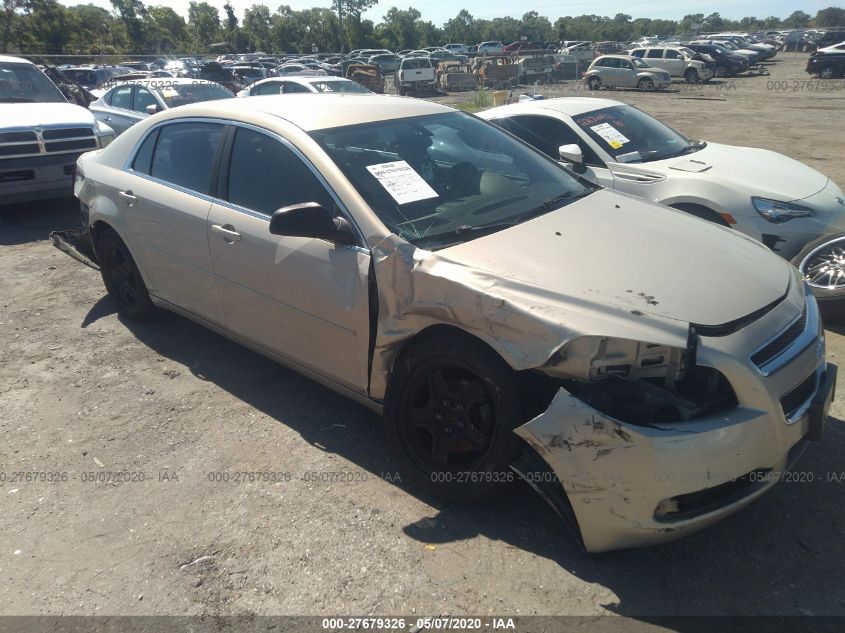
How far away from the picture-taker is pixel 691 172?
5.25m

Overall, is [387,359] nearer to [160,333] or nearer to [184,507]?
[184,507]

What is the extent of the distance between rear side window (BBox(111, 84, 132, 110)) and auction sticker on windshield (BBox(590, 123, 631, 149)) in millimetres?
8507

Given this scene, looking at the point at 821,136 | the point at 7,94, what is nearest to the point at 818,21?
the point at 821,136

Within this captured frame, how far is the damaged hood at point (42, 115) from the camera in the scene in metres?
7.59

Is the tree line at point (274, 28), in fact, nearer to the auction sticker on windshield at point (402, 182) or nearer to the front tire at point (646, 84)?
the front tire at point (646, 84)

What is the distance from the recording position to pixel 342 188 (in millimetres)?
2965

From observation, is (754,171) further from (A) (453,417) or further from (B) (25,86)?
(B) (25,86)

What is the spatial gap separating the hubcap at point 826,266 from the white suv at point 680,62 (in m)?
29.3

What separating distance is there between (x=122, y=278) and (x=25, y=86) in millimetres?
6120

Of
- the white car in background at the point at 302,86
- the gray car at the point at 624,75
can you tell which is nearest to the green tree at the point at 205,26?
the gray car at the point at 624,75

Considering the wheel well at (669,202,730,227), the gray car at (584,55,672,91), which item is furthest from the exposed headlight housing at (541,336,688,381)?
the gray car at (584,55,672,91)

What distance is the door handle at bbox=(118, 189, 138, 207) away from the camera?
415 cm

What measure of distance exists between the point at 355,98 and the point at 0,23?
1676 inches

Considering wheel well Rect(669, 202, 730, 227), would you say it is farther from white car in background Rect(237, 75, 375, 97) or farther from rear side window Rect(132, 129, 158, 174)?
white car in background Rect(237, 75, 375, 97)
